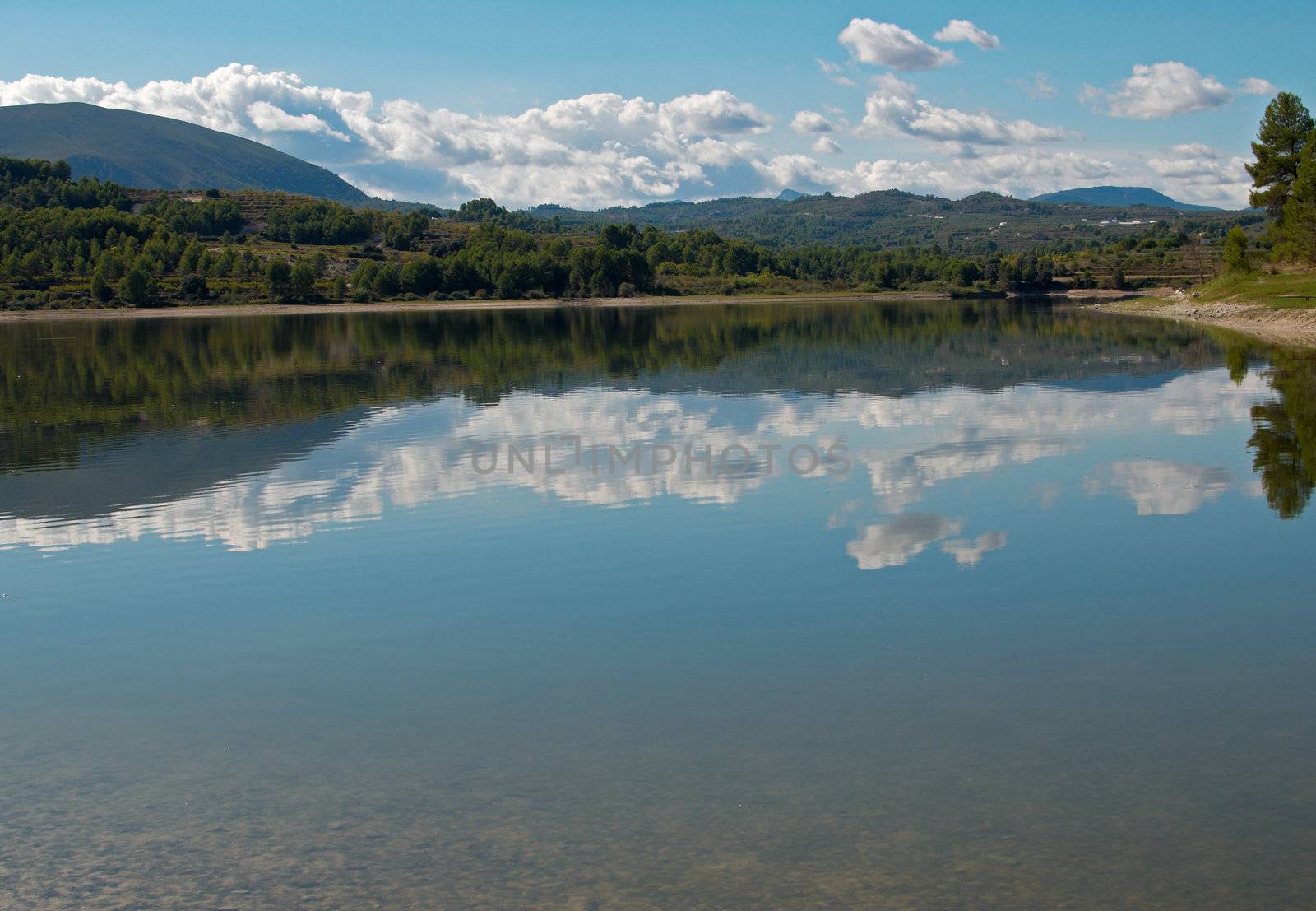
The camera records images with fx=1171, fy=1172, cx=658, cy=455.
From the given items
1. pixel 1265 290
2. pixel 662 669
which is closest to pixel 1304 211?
pixel 1265 290

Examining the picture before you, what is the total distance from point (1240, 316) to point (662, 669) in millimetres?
74526

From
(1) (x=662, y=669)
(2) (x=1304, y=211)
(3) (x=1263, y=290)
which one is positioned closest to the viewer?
(1) (x=662, y=669)

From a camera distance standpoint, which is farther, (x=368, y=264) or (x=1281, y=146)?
(x=368, y=264)

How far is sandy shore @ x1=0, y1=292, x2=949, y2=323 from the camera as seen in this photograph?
117m

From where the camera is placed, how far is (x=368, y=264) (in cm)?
14575

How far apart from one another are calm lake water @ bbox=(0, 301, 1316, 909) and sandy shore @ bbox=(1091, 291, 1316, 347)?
3665 cm

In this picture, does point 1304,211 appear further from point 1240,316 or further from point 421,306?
point 421,306

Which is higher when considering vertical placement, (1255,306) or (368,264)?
(368,264)

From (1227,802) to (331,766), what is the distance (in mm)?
6855

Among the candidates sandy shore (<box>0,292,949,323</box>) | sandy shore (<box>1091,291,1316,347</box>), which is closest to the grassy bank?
sandy shore (<box>1091,291,1316,347</box>)

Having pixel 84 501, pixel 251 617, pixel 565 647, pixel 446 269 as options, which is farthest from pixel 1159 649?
pixel 446 269

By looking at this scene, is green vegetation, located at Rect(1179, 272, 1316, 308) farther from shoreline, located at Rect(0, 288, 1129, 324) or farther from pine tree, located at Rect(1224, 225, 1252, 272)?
shoreline, located at Rect(0, 288, 1129, 324)

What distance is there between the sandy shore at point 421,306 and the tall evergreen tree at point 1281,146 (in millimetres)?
61974

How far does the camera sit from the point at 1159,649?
471 inches
